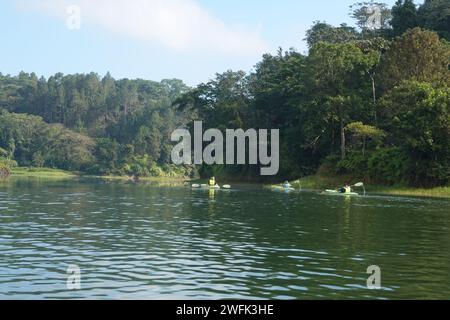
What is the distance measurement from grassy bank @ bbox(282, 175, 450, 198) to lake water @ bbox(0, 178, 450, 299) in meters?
28.4

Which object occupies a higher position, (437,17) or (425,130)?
(437,17)

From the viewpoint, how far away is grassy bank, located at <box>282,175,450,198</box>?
65500 mm

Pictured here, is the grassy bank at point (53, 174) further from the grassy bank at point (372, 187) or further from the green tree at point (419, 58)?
the green tree at point (419, 58)

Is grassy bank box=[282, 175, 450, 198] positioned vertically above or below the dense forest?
below

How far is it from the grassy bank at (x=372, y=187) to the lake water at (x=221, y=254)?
93.2ft

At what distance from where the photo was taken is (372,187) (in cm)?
7319

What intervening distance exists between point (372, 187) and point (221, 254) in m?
54.6

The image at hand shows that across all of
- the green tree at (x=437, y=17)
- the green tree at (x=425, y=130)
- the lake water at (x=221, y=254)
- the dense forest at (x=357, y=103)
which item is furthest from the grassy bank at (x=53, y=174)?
the lake water at (x=221, y=254)

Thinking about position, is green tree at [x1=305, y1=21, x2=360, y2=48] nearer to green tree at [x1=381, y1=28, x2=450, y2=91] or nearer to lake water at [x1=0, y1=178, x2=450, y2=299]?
green tree at [x1=381, y1=28, x2=450, y2=91]

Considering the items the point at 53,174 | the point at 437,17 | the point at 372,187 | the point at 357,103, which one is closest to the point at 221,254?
the point at 372,187

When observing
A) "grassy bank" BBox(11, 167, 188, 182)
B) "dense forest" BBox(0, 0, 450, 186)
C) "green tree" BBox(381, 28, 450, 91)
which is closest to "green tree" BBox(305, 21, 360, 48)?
"dense forest" BBox(0, 0, 450, 186)

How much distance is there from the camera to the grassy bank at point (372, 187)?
215 ft

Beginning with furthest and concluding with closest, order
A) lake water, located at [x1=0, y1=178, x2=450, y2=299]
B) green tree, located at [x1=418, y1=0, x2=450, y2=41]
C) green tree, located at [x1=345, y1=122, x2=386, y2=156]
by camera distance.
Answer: green tree, located at [x1=418, y1=0, x2=450, y2=41]
green tree, located at [x1=345, y1=122, x2=386, y2=156]
lake water, located at [x1=0, y1=178, x2=450, y2=299]

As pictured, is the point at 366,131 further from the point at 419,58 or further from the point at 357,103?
the point at 419,58
